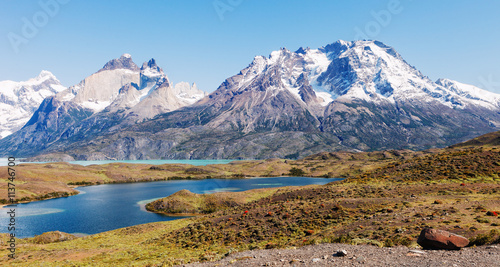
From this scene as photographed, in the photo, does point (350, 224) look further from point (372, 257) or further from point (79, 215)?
point (79, 215)

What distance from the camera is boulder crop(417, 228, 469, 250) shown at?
70.7 feet

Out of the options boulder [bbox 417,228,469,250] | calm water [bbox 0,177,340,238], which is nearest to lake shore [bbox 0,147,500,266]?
boulder [bbox 417,228,469,250]

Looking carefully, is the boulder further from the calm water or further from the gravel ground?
the calm water

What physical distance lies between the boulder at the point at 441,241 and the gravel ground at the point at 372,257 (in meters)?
0.66

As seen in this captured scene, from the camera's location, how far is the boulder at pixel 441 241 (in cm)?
2155

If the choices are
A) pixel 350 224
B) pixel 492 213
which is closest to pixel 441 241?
pixel 492 213

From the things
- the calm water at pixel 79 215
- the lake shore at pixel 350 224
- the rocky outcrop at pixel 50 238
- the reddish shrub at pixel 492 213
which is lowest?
the calm water at pixel 79 215

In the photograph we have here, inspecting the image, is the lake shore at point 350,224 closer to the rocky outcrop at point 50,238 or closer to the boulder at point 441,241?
the boulder at point 441,241

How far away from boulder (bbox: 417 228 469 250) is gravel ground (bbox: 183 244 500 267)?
66cm

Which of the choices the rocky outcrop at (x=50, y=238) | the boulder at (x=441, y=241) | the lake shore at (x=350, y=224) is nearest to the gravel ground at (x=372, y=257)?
the lake shore at (x=350, y=224)

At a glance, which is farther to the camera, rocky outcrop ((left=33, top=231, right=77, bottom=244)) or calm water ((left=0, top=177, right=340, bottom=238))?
calm water ((left=0, top=177, right=340, bottom=238))

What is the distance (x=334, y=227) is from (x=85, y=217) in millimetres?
96178

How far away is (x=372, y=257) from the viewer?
2114 centimetres

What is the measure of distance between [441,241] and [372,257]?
5.54 metres
